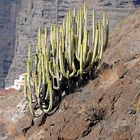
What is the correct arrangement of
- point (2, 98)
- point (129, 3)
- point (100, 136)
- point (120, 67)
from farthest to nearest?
point (129, 3) < point (2, 98) < point (120, 67) < point (100, 136)

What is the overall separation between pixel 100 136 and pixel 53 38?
11.3ft

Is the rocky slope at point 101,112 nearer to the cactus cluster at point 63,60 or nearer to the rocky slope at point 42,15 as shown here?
the cactus cluster at point 63,60

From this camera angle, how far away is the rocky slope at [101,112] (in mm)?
9547

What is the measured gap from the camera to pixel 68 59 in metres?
11.1

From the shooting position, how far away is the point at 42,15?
60.7m

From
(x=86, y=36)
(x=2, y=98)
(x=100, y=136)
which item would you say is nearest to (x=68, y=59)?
(x=86, y=36)

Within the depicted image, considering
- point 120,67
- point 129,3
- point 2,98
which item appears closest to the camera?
point 120,67

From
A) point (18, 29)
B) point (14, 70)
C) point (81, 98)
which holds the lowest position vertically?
point (14, 70)

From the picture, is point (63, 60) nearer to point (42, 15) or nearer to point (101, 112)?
point (101, 112)

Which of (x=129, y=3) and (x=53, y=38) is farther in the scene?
(x=129, y=3)

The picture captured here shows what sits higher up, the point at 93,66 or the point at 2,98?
the point at 93,66

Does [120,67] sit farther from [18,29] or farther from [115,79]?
[18,29]

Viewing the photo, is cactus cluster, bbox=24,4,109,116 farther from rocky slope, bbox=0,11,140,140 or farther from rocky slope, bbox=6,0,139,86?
rocky slope, bbox=6,0,139,86

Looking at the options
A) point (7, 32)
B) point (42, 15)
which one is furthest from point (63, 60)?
point (7, 32)
